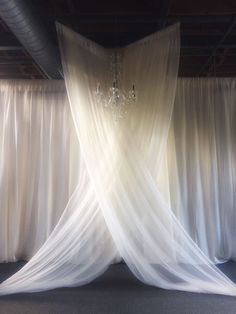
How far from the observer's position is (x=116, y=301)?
9.71 feet

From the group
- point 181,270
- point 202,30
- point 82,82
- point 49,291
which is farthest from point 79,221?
point 202,30

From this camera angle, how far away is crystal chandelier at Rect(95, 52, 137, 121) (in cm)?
303

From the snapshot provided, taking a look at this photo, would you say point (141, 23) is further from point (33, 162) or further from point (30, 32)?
point (33, 162)

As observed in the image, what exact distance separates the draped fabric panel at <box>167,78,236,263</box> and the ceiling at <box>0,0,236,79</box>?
0.49m

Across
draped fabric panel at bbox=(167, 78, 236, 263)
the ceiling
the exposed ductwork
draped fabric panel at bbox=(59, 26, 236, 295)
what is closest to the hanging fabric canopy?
draped fabric panel at bbox=(59, 26, 236, 295)

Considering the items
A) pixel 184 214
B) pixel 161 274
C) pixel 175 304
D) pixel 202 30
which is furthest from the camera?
pixel 184 214

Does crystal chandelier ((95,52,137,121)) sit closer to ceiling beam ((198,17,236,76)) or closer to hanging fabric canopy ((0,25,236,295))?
hanging fabric canopy ((0,25,236,295))

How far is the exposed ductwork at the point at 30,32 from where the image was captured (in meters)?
2.42

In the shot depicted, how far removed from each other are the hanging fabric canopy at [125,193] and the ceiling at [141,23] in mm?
344

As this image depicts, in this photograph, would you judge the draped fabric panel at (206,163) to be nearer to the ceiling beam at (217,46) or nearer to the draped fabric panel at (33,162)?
the ceiling beam at (217,46)

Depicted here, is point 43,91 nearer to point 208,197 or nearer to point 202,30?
point 202,30

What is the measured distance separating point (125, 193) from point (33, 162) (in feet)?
6.29

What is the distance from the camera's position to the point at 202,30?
3633 millimetres

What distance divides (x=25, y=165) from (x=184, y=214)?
7.52ft
